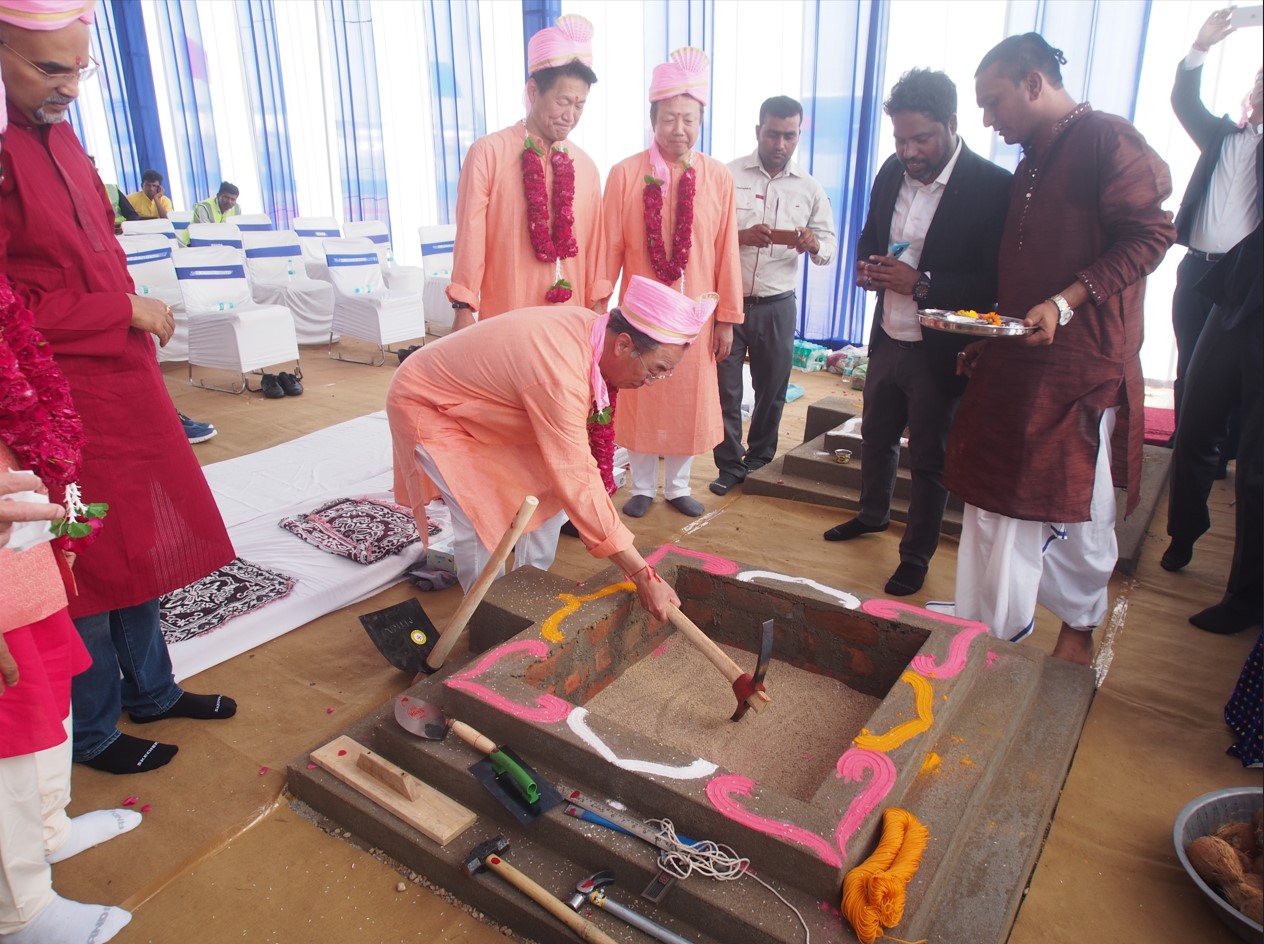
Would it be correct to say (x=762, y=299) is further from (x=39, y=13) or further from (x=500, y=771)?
(x=39, y=13)

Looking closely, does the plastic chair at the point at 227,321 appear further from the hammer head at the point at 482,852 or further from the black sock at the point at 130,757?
the hammer head at the point at 482,852

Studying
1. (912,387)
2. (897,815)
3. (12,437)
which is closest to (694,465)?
(912,387)

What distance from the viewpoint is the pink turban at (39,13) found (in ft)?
4.92

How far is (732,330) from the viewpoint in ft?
11.8

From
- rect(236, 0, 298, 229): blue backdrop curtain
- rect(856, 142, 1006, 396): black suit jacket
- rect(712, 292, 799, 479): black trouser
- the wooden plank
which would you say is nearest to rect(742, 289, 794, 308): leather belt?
rect(712, 292, 799, 479): black trouser

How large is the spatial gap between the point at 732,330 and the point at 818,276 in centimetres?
337

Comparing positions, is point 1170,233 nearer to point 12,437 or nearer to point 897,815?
point 897,815

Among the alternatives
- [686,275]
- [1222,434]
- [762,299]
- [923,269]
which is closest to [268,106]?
[762,299]

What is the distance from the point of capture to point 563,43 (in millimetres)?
2773

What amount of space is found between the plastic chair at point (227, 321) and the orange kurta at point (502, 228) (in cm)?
282

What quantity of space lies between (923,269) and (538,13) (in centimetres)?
588

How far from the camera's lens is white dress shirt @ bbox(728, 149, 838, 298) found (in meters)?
3.80

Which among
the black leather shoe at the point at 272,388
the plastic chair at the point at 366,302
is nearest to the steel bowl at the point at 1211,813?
the black leather shoe at the point at 272,388

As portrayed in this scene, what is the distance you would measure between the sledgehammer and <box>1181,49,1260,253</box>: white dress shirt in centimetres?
287
